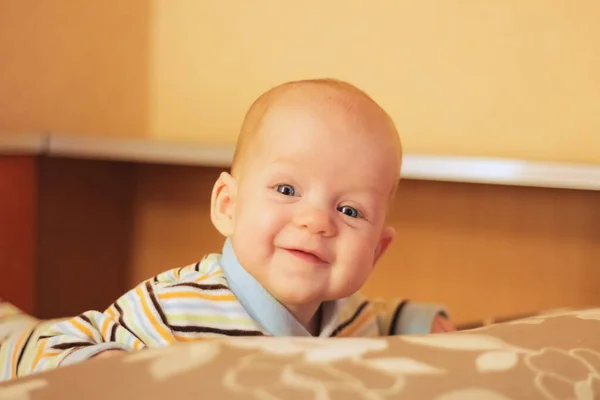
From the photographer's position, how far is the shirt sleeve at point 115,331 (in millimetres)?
727

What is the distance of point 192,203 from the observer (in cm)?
162

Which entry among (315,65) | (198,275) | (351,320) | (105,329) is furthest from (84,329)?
(315,65)

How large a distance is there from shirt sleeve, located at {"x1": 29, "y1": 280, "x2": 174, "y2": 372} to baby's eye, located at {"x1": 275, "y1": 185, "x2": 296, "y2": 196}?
0.18 metres

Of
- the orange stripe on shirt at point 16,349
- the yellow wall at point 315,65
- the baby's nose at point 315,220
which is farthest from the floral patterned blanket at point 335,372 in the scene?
the yellow wall at point 315,65

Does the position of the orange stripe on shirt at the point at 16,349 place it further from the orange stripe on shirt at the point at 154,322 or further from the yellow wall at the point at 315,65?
the yellow wall at the point at 315,65

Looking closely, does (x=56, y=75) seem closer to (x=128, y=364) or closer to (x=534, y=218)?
(x=534, y=218)

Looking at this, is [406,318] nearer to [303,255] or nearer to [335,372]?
[303,255]

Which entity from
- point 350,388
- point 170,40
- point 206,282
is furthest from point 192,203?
point 350,388

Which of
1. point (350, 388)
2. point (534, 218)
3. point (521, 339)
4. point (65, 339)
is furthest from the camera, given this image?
point (534, 218)

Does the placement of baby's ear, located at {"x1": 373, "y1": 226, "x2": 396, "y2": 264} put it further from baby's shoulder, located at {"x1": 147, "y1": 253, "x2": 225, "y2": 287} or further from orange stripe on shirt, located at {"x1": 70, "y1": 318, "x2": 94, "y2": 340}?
orange stripe on shirt, located at {"x1": 70, "y1": 318, "x2": 94, "y2": 340}

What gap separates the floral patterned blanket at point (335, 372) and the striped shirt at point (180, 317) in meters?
Answer: 0.26

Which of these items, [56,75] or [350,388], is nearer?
[350,388]

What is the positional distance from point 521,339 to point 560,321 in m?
0.09

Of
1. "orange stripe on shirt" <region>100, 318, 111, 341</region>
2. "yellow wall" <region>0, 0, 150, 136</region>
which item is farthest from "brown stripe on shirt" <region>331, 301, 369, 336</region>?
"yellow wall" <region>0, 0, 150, 136</region>
